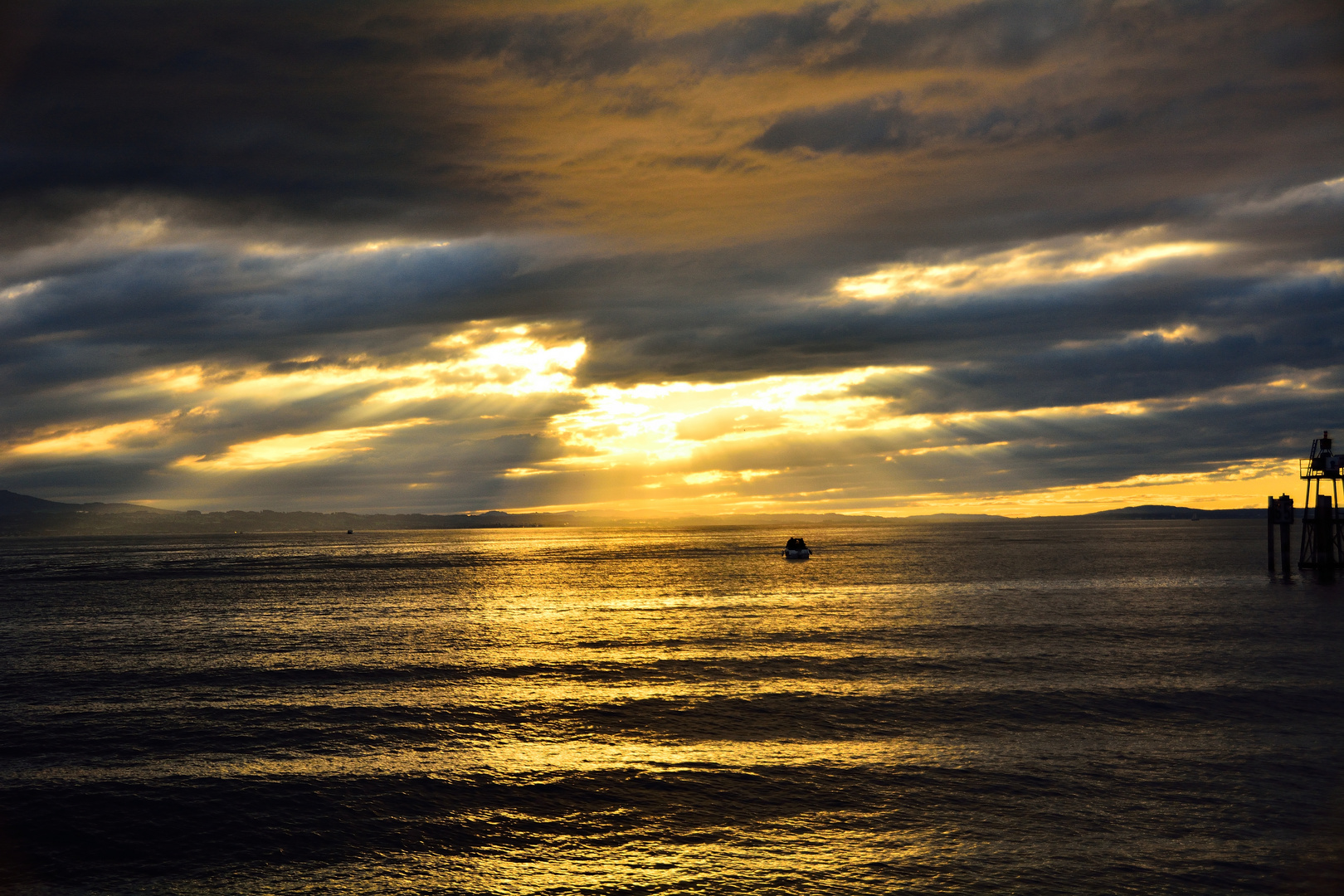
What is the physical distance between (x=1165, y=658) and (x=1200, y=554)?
12808 centimetres

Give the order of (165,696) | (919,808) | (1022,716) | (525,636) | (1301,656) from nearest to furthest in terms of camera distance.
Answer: (919,808) → (1022,716) → (165,696) → (1301,656) → (525,636)

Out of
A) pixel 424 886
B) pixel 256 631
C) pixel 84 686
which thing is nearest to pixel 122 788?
pixel 424 886

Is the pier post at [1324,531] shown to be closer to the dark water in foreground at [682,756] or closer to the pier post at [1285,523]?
the pier post at [1285,523]

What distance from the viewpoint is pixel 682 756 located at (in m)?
28.8

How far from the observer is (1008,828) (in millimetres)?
22109

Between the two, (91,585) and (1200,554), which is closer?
(91,585)

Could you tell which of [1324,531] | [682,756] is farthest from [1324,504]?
[682,756]

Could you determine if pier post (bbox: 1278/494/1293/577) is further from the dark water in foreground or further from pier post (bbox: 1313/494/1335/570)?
the dark water in foreground

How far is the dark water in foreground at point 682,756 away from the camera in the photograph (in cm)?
2055

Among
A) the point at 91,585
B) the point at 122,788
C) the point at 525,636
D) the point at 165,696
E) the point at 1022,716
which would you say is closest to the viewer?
the point at 122,788

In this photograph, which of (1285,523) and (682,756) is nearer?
(682,756)

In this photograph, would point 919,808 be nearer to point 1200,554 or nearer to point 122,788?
point 122,788

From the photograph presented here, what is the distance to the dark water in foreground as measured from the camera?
809 inches

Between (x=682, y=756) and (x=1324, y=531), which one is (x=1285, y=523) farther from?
(x=682, y=756)
